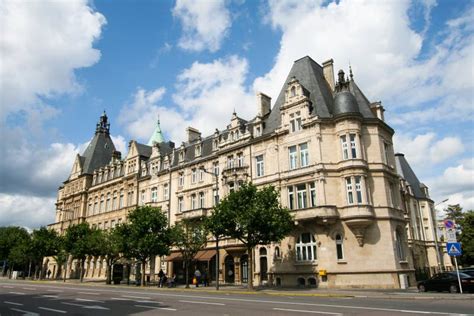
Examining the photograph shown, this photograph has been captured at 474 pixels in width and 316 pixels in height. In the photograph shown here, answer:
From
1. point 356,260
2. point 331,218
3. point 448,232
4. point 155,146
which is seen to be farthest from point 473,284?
point 155,146

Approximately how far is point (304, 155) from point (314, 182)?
3.18 meters

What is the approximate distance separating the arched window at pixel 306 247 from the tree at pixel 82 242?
25.1 metres

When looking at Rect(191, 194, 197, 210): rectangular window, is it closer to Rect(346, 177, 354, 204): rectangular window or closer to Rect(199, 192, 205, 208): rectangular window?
Rect(199, 192, 205, 208): rectangular window

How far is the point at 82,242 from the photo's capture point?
49.5 metres

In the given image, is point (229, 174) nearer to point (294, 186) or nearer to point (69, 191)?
A: point (294, 186)

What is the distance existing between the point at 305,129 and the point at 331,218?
9244 millimetres

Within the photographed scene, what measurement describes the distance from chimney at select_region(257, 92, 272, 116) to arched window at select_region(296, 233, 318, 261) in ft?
50.6

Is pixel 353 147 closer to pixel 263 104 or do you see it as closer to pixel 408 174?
pixel 263 104

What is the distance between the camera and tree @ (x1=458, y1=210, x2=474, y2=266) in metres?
60.1

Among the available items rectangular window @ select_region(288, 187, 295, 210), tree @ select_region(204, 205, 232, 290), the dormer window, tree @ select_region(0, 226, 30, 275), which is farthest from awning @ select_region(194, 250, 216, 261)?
tree @ select_region(0, 226, 30, 275)

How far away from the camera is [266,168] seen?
3922 cm

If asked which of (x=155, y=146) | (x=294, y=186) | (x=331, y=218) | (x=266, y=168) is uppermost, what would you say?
(x=155, y=146)

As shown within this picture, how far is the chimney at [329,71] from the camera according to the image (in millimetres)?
41494

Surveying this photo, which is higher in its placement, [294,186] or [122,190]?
[122,190]
